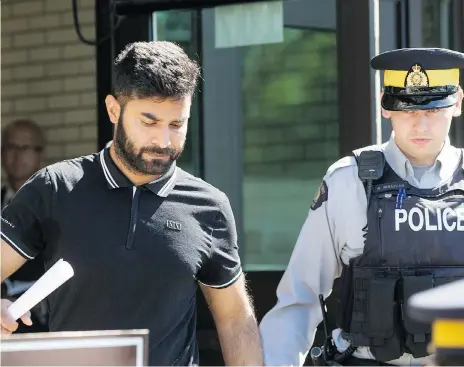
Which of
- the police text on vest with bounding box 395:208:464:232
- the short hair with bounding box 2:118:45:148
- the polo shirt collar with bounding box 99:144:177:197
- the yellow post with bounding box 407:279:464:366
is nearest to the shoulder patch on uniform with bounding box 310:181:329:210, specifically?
the police text on vest with bounding box 395:208:464:232

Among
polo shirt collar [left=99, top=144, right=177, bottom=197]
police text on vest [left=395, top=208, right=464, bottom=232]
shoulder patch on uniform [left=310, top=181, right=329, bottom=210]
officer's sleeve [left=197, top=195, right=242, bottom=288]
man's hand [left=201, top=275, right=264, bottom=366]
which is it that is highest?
polo shirt collar [left=99, top=144, right=177, bottom=197]

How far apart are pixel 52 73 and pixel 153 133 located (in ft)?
10.5

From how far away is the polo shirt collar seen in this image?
10.3ft

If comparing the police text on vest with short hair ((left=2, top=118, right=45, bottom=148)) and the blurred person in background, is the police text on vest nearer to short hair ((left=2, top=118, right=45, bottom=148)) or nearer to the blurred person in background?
the blurred person in background

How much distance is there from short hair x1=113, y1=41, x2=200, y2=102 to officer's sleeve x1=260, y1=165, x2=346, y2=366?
1.95 feet

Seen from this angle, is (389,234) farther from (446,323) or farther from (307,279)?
(446,323)

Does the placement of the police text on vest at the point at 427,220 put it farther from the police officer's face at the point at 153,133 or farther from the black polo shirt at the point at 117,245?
the police officer's face at the point at 153,133

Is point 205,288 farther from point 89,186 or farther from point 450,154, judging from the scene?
point 450,154

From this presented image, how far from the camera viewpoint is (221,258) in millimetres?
3205

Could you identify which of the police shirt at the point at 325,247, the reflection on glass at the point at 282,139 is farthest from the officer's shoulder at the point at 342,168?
the reflection on glass at the point at 282,139

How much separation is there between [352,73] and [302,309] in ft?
4.57

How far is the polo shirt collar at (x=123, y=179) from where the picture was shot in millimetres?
3125

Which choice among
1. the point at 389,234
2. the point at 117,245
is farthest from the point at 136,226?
the point at 389,234

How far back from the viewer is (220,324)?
10.7 ft
